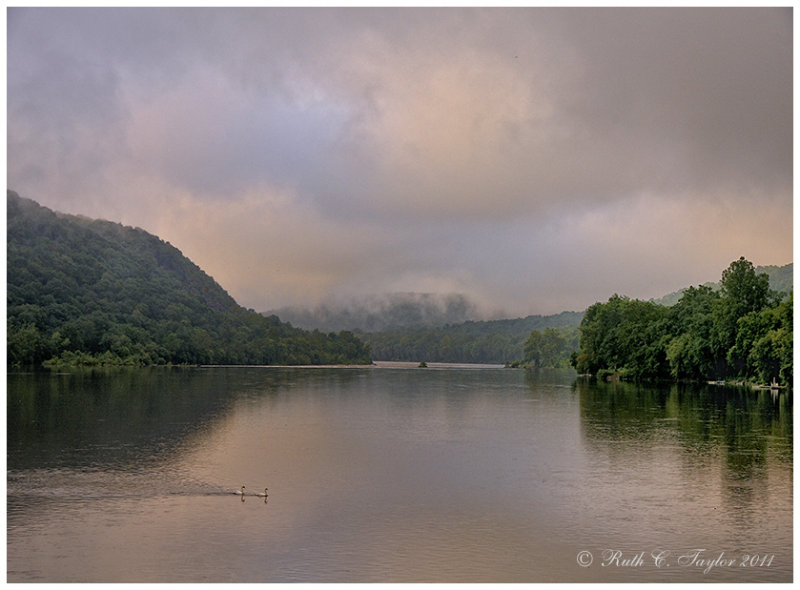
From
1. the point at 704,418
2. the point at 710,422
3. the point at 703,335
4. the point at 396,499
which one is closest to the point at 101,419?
the point at 396,499

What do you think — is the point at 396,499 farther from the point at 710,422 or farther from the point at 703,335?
the point at 703,335

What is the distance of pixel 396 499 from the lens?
18938 mm

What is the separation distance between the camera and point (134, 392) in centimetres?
5162

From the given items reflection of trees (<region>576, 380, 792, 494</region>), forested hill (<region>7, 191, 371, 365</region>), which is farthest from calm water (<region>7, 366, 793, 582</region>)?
forested hill (<region>7, 191, 371, 365</region>)

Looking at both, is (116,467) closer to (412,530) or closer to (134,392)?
(412,530)

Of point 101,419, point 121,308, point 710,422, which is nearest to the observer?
point 101,419

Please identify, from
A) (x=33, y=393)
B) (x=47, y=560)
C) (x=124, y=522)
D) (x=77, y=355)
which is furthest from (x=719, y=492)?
(x=77, y=355)

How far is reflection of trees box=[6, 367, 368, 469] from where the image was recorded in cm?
2419

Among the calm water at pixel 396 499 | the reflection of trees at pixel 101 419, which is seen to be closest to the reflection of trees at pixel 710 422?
the calm water at pixel 396 499

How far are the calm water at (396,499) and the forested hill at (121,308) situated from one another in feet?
232

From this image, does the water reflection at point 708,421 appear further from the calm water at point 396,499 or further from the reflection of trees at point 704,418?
the calm water at point 396,499

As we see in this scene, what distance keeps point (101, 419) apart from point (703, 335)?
163 ft

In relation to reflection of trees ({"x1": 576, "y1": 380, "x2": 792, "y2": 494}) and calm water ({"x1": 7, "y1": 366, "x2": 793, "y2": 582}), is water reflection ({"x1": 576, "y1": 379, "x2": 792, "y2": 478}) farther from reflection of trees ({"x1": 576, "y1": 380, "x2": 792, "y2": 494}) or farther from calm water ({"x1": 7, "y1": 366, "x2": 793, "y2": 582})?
calm water ({"x1": 7, "y1": 366, "x2": 793, "y2": 582})

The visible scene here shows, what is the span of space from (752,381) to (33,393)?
158 ft
